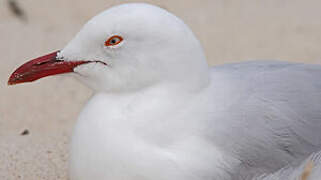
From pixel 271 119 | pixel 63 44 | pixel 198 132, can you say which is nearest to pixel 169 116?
pixel 198 132

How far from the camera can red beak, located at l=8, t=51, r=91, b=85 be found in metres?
1.88

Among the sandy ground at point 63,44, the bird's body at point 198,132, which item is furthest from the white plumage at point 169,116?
the sandy ground at point 63,44

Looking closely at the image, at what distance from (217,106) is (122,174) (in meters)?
Answer: 0.39

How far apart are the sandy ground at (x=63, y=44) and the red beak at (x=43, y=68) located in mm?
613

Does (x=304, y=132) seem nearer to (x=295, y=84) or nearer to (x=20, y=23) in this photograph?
(x=295, y=84)

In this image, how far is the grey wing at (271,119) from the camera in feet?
5.91

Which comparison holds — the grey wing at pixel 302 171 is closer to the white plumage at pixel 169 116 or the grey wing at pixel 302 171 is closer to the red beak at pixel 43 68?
the white plumage at pixel 169 116

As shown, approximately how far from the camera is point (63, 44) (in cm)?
426

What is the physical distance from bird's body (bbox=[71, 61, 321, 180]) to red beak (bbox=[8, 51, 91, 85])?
0.50 ft

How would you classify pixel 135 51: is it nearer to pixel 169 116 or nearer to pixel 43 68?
pixel 169 116

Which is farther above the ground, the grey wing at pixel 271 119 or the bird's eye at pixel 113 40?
the bird's eye at pixel 113 40

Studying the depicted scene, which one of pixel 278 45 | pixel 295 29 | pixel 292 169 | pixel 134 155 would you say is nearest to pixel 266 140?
pixel 292 169

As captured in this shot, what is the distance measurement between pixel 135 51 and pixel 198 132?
33 cm

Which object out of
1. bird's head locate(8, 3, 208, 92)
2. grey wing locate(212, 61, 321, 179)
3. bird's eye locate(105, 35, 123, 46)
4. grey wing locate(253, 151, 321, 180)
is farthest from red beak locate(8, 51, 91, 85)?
grey wing locate(253, 151, 321, 180)
